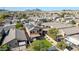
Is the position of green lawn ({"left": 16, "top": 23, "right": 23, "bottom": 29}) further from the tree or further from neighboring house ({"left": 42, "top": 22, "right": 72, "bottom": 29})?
the tree

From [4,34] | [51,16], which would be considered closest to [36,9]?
[51,16]

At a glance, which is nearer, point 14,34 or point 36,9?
point 14,34

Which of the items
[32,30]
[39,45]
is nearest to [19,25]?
[32,30]

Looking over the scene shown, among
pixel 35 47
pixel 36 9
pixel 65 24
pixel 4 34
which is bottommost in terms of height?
pixel 35 47

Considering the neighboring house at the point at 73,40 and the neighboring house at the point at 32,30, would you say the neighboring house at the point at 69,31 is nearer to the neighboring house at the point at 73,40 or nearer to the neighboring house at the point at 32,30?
the neighboring house at the point at 73,40

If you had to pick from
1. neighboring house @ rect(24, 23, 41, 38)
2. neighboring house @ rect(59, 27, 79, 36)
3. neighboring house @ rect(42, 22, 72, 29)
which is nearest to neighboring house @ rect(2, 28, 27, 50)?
neighboring house @ rect(24, 23, 41, 38)

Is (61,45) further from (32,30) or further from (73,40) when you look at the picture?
(32,30)

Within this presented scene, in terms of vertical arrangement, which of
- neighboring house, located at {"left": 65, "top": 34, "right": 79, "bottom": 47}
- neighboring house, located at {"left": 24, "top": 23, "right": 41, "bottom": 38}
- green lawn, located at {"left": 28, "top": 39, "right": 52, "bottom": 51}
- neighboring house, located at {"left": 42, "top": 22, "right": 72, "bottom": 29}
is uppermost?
neighboring house, located at {"left": 42, "top": 22, "right": 72, "bottom": 29}

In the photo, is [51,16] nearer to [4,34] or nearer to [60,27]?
[60,27]

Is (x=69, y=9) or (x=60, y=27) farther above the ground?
(x=69, y=9)

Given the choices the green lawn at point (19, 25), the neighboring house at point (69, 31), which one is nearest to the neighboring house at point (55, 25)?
the neighboring house at point (69, 31)
